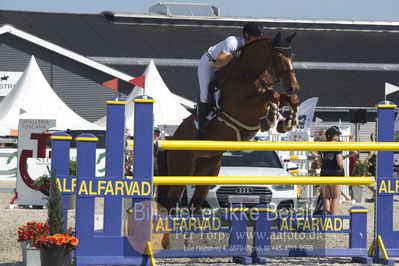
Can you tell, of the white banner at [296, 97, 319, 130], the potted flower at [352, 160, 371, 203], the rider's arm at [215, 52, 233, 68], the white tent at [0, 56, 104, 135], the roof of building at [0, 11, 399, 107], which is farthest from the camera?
the roof of building at [0, 11, 399, 107]

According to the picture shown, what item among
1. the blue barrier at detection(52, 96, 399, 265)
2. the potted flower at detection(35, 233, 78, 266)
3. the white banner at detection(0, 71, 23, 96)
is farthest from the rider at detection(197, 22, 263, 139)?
the white banner at detection(0, 71, 23, 96)

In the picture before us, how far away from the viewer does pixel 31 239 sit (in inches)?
265

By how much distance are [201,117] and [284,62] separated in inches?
41.8

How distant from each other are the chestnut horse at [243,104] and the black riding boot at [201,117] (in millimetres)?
55

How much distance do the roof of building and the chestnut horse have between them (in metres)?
22.2

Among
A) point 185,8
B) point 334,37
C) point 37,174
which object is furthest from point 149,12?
point 37,174

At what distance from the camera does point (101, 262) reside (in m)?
6.48

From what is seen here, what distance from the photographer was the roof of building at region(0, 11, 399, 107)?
31.6m

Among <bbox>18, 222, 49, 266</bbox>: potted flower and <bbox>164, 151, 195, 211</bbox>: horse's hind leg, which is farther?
<bbox>164, 151, 195, 211</bbox>: horse's hind leg

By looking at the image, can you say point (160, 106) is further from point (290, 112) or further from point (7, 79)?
point (290, 112)

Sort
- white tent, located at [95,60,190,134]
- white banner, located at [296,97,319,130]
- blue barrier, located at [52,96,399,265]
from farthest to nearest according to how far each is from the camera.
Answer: white tent, located at [95,60,190,134], white banner, located at [296,97,319,130], blue barrier, located at [52,96,399,265]

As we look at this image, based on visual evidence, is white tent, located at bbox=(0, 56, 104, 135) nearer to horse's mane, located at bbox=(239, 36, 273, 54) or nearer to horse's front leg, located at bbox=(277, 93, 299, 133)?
horse's mane, located at bbox=(239, 36, 273, 54)

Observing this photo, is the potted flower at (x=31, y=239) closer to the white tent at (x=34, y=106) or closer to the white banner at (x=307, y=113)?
the white banner at (x=307, y=113)

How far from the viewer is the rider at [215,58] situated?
7.71 meters
